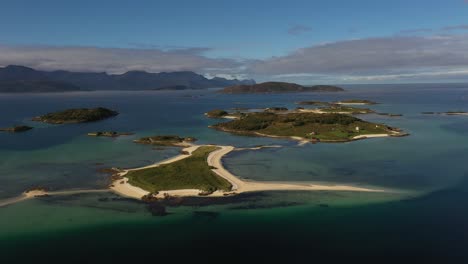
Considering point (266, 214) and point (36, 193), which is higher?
point (36, 193)

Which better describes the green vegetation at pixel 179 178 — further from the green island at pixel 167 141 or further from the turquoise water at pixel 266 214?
the green island at pixel 167 141

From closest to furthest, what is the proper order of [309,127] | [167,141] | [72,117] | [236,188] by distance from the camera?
[236,188] < [167,141] < [309,127] < [72,117]

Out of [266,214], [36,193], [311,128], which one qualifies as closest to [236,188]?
[266,214]

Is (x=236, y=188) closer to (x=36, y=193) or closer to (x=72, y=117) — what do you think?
(x=36, y=193)

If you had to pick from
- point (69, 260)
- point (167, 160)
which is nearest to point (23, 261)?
point (69, 260)

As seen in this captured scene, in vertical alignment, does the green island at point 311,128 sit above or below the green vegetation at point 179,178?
above

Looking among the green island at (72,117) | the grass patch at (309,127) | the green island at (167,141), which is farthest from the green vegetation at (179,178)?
the green island at (72,117)

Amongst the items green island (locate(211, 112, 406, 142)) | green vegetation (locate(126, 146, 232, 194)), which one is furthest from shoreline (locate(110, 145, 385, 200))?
green island (locate(211, 112, 406, 142))

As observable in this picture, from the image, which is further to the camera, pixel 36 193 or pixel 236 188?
pixel 236 188
